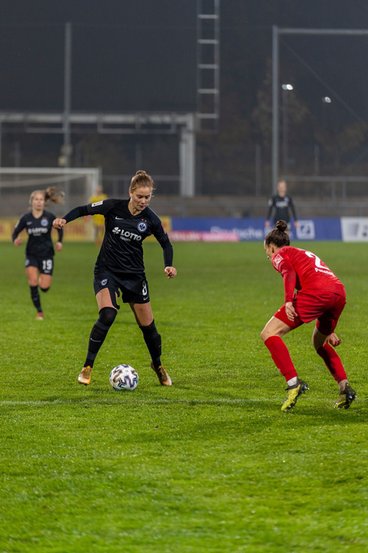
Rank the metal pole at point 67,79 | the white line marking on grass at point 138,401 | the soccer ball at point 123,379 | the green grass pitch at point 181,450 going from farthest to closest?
the metal pole at point 67,79
the soccer ball at point 123,379
the white line marking on grass at point 138,401
the green grass pitch at point 181,450

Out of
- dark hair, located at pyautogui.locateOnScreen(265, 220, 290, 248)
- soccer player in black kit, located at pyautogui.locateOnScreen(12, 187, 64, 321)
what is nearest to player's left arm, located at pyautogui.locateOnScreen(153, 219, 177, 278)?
dark hair, located at pyautogui.locateOnScreen(265, 220, 290, 248)

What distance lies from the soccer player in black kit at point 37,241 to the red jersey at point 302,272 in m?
8.22

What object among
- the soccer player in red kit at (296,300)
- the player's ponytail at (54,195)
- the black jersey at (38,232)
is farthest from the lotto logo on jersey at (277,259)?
the black jersey at (38,232)

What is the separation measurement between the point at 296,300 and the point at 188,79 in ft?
154

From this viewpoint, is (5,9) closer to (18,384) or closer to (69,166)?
(69,166)

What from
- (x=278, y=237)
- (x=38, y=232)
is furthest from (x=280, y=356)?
(x=38, y=232)

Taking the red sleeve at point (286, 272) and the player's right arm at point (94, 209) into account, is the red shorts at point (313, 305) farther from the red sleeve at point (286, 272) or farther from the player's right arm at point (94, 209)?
the player's right arm at point (94, 209)

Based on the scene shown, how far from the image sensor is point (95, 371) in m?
11.0

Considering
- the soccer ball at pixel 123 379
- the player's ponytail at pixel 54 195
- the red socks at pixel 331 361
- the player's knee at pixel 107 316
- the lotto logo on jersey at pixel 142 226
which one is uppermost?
the player's ponytail at pixel 54 195

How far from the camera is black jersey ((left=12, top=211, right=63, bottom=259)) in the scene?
16719mm

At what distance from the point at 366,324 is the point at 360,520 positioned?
32.5 ft

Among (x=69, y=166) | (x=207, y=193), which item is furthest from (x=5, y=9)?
(x=207, y=193)

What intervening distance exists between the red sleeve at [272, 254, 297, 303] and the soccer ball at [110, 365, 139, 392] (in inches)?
Result: 73.9

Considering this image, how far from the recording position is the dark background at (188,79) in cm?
5191
